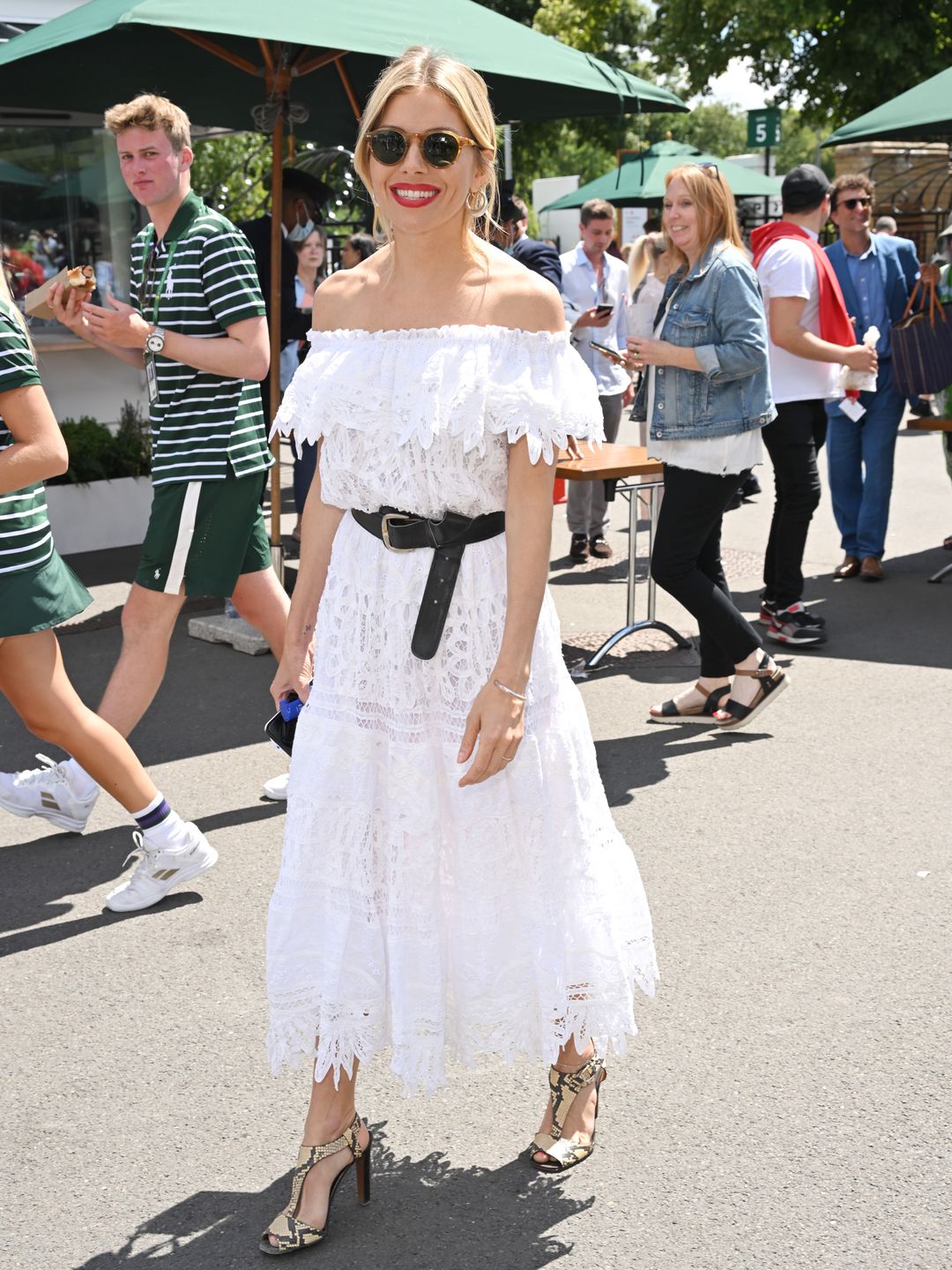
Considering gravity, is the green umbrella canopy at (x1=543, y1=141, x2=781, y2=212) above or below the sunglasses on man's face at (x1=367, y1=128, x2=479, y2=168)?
above

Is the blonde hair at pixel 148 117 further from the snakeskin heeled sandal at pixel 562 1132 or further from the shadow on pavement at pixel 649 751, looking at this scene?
the snakeskin heeled sandal at pixel 562 1132

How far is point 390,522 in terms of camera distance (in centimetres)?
281

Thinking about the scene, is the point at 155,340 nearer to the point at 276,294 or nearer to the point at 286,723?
the point at 286,723

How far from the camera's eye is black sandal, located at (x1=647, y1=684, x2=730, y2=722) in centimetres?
626

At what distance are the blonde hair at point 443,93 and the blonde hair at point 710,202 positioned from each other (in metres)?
3.13

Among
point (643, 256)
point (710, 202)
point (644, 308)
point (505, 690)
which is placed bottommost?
point (505, 690)

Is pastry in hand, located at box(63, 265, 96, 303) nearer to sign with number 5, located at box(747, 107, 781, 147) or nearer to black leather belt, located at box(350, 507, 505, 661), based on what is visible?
black leather belt, located at box(350, 507, 505, 661)

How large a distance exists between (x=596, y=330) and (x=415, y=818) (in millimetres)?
7792

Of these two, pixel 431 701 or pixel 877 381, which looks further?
pixel 877 381

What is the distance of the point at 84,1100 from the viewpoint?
11.2ft

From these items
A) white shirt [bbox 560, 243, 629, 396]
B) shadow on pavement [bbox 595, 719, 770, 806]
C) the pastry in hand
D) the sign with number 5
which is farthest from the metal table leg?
the sign with number 5

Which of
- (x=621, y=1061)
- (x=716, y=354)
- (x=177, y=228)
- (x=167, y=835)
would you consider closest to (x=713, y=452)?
(x=716, y=354)

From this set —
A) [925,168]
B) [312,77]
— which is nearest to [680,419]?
[312,77]

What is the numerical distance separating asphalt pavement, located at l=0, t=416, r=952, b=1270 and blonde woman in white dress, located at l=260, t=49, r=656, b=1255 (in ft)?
0.51
